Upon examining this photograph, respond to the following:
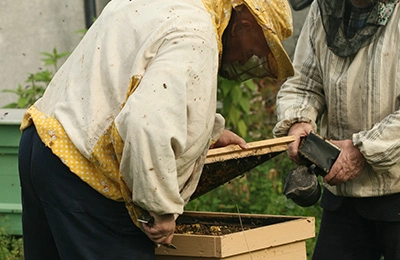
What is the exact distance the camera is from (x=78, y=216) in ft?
10.3

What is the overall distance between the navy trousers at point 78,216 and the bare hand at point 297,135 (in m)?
0.91

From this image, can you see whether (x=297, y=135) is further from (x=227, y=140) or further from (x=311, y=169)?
(x=227, y=140)

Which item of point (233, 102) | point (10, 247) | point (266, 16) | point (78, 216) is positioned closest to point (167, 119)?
point (78, 216)

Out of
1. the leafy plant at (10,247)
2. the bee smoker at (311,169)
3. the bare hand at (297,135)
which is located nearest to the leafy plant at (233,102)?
the leafy plant at (10,247)

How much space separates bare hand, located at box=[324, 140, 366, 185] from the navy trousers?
939 millimetres

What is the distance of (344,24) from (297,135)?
0.55 m

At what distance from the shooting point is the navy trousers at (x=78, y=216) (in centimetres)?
314

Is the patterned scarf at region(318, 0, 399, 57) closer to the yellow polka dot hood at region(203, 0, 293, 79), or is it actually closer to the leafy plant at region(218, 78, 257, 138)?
the yellow polka dot hood at region(203, 0, 293, 79)

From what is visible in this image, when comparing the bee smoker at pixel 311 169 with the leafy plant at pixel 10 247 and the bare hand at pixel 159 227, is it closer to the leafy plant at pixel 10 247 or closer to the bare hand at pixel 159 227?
the bare hand at pixel 159 227

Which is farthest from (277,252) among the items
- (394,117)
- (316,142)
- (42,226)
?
(42,226)

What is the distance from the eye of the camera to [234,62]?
11.6 ft

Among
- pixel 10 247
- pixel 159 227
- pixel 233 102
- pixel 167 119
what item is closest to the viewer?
pixel 167 119

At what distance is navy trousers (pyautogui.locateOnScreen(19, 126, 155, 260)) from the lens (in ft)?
10.3

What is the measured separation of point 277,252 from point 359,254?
557 mm
